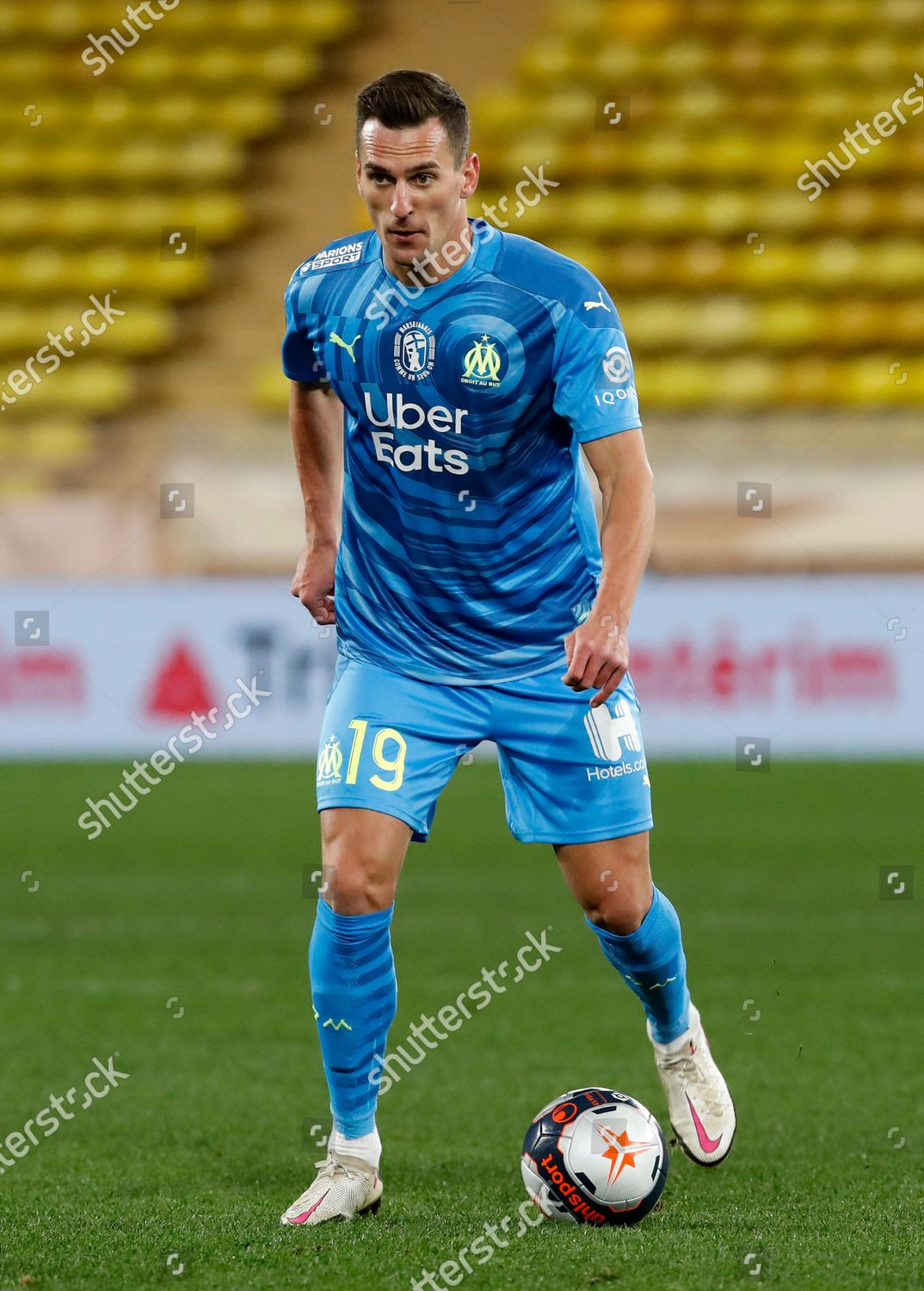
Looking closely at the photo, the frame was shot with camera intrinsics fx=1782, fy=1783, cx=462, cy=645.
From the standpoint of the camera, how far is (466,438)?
146 inches

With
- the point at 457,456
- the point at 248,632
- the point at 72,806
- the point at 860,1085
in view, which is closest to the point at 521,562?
the point at 457,456

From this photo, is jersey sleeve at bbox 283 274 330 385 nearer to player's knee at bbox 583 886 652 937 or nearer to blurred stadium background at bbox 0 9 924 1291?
player's knee at bbox 583 886 652 937

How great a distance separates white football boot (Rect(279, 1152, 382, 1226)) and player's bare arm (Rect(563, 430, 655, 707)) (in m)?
1.07

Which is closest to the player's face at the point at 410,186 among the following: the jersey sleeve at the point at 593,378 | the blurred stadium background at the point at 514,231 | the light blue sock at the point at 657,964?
the jersey sleeve at the point at 593,378

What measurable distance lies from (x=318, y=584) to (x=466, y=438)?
594 millimetres

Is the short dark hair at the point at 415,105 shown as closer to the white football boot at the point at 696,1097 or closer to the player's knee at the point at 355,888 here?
the player's knee at the point at 355,888

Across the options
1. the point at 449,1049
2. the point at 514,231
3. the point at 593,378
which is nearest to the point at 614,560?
the point at 593,378

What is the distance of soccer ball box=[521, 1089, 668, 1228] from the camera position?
141 inches

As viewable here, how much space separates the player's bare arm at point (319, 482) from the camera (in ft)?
13.5

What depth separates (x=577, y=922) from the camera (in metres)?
7.27

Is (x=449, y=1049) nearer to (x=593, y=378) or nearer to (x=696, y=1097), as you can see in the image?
(x=696, y=1097)

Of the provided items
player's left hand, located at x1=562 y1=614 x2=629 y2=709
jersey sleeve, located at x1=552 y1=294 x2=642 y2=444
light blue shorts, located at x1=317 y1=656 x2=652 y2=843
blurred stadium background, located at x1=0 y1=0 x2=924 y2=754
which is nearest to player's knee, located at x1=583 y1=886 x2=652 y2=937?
light blue shorts, located at x1=317 y1=656 x2=652 y2=843

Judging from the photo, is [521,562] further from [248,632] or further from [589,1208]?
[248,632]

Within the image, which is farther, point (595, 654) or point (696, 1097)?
point (696, 1097)
